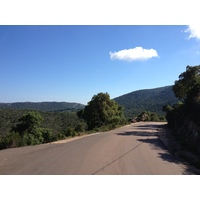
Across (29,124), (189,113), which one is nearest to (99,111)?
(29,124)

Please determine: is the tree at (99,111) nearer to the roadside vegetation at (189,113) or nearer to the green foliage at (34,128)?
the green foliage at (34,128)

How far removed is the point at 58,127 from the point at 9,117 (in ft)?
61.3

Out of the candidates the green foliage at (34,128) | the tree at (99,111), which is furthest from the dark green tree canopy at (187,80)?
the green foliage at (34,128)

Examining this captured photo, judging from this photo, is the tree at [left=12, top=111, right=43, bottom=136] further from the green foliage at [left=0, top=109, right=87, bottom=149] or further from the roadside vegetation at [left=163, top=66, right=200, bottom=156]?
the roadside vegetation at [left=163, top=66, right=200, bottom=156]

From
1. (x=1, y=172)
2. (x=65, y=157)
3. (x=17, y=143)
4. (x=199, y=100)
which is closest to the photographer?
(x=1, y=172)

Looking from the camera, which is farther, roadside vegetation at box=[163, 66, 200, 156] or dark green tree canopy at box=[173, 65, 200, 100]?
dark green tree canopy at box=[173, 65, 200, 100]

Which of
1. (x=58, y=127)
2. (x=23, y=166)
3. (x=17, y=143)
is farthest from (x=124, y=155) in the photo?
(x=58, y=127)

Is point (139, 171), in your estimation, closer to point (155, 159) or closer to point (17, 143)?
point (155, 159)

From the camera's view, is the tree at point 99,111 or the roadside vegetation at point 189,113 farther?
the tree at point 99,111

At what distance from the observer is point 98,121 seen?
4181cm

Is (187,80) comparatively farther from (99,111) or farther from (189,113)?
(99,111)

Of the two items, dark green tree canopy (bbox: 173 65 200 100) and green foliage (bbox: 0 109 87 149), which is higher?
dark green tree canopy (bbox: 173 65 200 100)

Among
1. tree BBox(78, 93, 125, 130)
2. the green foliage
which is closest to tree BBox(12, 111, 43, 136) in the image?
the green foliage

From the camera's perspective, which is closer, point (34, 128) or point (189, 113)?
point (189, 113)
